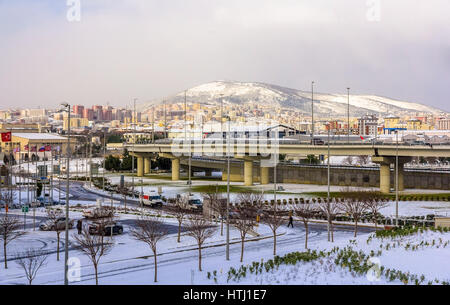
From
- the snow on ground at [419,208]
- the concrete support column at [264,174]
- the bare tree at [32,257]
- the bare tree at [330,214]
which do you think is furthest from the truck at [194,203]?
the concrete support column at [264,174]

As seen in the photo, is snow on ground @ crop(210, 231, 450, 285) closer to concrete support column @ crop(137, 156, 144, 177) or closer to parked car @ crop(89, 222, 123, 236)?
parked car @ crop(89, 222, 123, 236)

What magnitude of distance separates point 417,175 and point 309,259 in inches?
1886

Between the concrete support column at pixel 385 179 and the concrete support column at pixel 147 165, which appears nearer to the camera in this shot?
the concrete support column at pixel 385 179

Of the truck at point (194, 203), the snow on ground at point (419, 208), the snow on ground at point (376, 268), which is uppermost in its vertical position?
the snow on ground at point (376, 268)

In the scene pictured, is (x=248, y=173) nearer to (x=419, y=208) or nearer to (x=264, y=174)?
(x=264, y=174)

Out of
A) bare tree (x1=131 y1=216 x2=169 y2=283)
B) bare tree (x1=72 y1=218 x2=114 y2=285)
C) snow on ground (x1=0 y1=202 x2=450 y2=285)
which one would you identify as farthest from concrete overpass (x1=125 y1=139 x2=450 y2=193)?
bare tree (x1=72 y1=218 x2=114 y2=285)

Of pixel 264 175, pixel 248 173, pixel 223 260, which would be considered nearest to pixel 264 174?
pixel 264 175

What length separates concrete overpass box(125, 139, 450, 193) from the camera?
59969mm

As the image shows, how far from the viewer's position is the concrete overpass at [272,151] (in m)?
60.0

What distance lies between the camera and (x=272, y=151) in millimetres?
72812

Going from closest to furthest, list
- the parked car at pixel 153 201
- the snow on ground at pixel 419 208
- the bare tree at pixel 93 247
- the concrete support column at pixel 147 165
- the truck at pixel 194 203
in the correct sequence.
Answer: the bare tree at pixel 93 247 < the snow on ground at pixel 419 208 < the truck at pixel 194 203 < the parked car at pixel 153 201 < the concrete support column at pixel 147 165

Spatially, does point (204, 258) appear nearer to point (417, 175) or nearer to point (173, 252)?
point (173, 252)

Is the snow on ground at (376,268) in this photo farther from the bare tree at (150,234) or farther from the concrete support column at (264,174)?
the concrete support column at (264,174)

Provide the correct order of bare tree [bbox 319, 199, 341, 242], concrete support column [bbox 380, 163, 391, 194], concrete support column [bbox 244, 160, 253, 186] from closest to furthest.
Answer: bare tree [bbox 319, 199, 341, 242]
concrete support column [bbox 380, 163, 391, 194]
concrete support column [bbox 244, 160, 253, 186]
